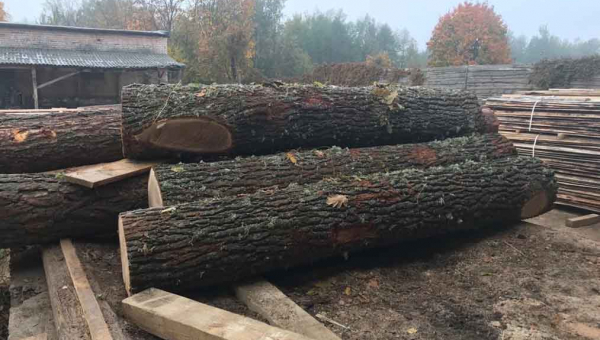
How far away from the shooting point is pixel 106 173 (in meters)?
4.04

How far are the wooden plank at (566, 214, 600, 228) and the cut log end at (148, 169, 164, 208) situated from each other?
499 cm

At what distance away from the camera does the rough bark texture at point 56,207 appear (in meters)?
3.80

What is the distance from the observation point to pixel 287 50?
106 ft

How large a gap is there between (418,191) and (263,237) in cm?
154

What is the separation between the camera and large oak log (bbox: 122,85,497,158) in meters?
4.05

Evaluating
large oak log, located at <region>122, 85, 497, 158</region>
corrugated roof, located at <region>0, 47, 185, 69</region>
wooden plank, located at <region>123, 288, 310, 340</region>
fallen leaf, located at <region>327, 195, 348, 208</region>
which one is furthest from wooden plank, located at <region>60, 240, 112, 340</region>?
corrugated roof, located at <region>0, 47, 185, 69</region>

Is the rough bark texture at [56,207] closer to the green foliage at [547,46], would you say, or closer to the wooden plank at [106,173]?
the wooden plank at [106,173]

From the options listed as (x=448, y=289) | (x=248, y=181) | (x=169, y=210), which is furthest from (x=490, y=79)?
(x=169, y=210)

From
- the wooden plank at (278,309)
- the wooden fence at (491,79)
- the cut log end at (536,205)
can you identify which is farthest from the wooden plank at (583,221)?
the wooden fence at (491,79)

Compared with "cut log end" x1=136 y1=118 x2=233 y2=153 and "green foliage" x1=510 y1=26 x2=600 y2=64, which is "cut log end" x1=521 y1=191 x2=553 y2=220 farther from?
"green foliage" x1=510 y1=26 x2=600 y2=64

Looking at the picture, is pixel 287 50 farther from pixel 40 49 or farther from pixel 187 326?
pixel 187 326

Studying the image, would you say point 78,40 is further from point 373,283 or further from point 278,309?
point 278,309

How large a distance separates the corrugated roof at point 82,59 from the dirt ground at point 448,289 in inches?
614

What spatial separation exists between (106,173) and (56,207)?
505 millimetres
